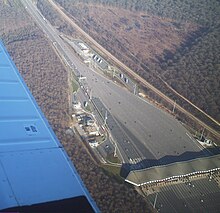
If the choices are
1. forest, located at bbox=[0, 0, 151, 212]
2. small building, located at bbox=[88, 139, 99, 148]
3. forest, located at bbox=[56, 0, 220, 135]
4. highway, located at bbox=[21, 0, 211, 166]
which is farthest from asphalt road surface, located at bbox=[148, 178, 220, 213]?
forest, located at bbox=[56, 0, 220, 135]

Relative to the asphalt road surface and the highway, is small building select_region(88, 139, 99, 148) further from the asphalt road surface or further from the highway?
the asphalt road surface

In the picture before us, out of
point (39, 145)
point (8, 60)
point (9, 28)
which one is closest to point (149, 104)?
point (9, 28)

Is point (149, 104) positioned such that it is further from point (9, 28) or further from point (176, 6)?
point (176, 6)

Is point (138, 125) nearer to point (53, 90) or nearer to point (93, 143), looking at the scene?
point (93, 143)

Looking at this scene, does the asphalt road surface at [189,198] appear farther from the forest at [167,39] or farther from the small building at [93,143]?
the forest at [167,39]

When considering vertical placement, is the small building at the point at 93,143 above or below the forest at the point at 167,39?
below

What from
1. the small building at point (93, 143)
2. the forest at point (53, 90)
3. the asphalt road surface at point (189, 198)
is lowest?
the asphalt road surface at point (189, 198)

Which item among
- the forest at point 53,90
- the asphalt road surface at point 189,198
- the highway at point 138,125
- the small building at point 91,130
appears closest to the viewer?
the forest at point 53,90

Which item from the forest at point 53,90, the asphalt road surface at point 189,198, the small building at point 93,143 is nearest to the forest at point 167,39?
the forest at point 53,90
